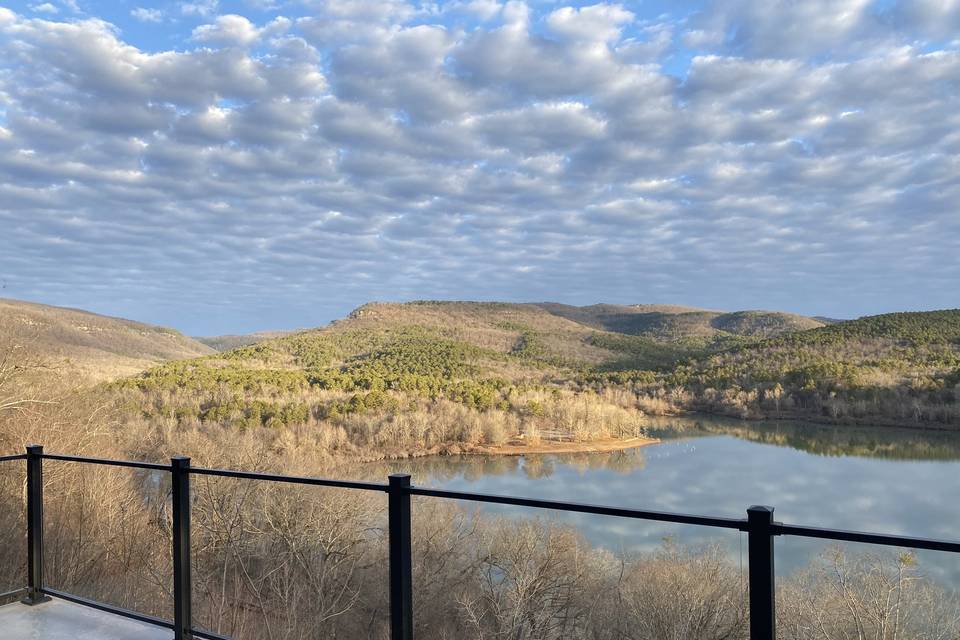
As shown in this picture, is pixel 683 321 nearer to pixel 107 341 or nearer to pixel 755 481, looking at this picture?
pixel 755 481

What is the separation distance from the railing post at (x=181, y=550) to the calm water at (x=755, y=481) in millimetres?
20617

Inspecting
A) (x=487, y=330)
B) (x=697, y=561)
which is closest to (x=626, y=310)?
(x=487, y=330)

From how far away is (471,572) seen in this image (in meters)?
18.0

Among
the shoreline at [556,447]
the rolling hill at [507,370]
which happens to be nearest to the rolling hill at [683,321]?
the rolling hill at [507,370]

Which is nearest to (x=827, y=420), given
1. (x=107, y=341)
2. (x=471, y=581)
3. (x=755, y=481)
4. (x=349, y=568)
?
(x=755, y=481)

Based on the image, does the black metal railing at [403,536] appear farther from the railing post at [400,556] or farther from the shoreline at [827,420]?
the shoreline at [827,420]

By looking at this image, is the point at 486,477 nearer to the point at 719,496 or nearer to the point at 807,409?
the point at 719,496

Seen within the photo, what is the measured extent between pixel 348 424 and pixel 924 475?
37.2 m

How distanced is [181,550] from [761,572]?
2.47 meters

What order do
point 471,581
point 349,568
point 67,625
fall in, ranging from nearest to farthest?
point 67,625 → point 349,568 → point 471,581

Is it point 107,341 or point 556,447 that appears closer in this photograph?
point 556,447

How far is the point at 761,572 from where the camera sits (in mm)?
1901

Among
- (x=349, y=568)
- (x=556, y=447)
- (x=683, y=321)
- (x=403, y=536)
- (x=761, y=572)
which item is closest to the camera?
(x=761, y=572)

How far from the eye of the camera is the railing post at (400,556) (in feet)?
8.29
